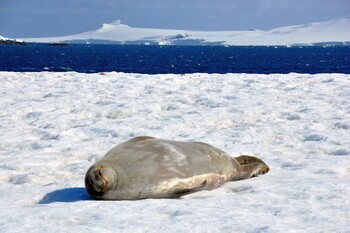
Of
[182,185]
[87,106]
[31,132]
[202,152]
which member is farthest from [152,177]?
[87,106]

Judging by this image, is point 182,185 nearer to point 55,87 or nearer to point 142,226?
point 142,226

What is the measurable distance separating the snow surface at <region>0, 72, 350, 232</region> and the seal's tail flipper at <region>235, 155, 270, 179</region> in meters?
0.12

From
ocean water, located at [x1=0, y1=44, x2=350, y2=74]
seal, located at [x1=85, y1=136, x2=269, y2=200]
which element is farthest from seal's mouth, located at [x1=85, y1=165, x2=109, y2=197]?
ocean water, located at [x1=0, y1=44, x2=350, y2=74]

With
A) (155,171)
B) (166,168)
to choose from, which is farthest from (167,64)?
(155,171)

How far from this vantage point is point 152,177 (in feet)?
21.8

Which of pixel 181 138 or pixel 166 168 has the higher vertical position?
pixel 166 168

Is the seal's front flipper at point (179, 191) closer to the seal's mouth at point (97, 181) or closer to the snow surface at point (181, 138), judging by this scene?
the snow surface at point (181, 138)

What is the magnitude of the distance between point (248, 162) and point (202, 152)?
1.14 metres

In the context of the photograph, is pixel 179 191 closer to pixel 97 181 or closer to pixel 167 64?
pixel 97 181

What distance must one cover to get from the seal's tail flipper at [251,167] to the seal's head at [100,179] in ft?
7.28

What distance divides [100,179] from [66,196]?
2.45 ft

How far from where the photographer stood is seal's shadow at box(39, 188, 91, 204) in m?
6.65

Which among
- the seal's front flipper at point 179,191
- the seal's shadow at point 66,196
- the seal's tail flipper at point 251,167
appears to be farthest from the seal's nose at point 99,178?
the seal's tail flipper at point 251,167

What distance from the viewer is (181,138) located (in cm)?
1059
